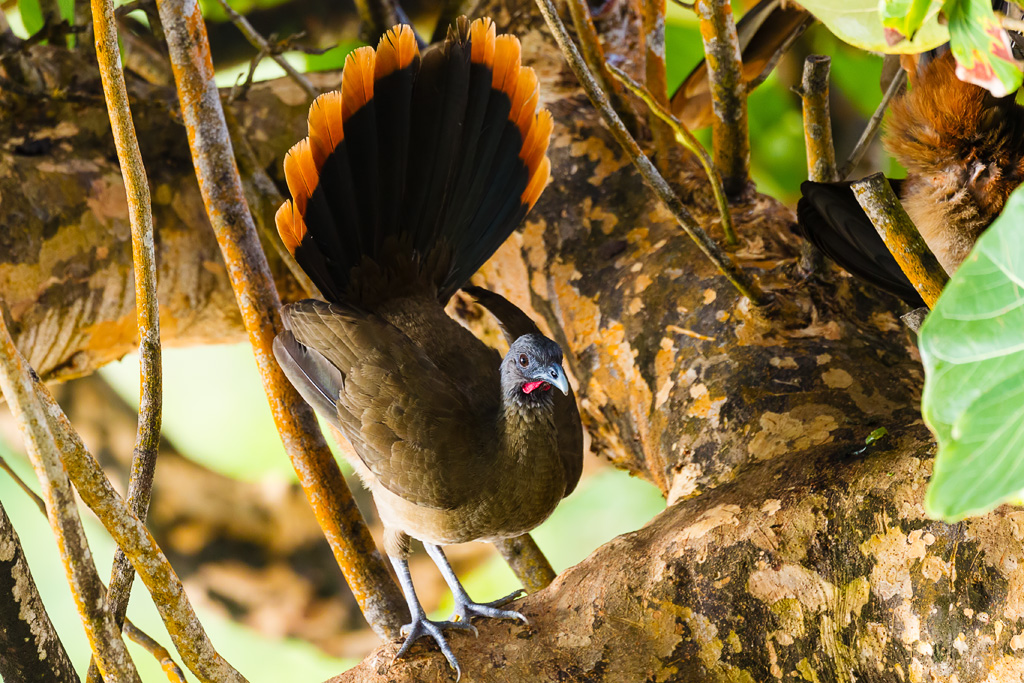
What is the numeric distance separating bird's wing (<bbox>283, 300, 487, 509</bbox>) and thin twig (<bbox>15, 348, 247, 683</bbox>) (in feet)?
0.97

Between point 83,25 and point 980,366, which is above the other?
point 83,25

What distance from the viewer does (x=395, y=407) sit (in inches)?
39.7

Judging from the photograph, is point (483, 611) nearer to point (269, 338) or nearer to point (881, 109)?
point (269, 338)

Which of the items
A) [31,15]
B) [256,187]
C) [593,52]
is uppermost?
[31,15]

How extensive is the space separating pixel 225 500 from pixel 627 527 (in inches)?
42.1

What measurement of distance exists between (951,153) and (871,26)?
0.43 meters

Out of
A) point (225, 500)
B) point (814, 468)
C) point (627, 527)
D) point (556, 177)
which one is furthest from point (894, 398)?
point (225, 500)

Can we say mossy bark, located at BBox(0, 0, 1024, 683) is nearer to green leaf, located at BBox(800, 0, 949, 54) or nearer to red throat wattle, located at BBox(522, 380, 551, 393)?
red throat wattle, located at BBox(522, 380, 551, 393)

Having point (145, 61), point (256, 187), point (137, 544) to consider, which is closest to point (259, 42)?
point (256, 187)

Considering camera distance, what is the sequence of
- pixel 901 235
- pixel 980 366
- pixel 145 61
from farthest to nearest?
pixel 145 61 → pixel 901 235 → pixel 980 366

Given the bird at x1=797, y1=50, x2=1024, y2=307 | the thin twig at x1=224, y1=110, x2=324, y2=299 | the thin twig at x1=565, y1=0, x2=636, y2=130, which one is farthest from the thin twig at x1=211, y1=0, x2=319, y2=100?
the bird at x1=797, y1=50, x2=1024, y2=307

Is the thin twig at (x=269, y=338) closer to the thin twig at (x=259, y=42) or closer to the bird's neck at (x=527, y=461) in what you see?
the thin twig at (x=259, y=42)

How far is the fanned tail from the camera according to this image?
3.57 ft

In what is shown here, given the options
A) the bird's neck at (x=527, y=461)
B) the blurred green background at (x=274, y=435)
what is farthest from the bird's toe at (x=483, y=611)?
the blurred green background at (x=274, y=435)
